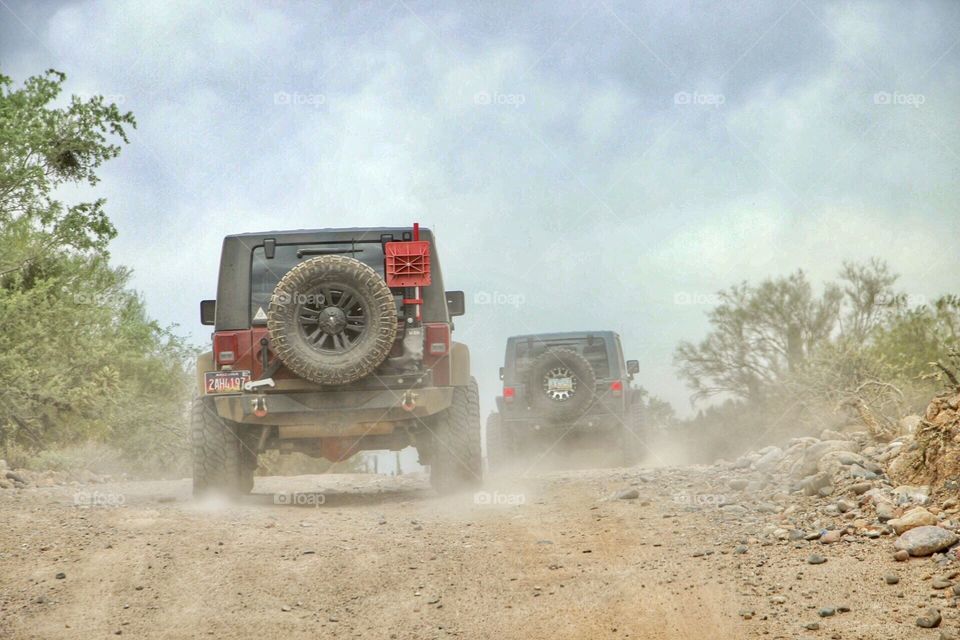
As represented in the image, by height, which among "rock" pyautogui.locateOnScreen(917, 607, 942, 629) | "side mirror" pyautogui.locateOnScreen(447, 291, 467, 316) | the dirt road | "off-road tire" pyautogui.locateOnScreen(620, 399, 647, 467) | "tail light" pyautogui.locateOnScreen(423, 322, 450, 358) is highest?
"side mirror" pyautogui.locateOnScreen(447, 291, 467, 316)

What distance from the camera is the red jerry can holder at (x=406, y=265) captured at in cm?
929


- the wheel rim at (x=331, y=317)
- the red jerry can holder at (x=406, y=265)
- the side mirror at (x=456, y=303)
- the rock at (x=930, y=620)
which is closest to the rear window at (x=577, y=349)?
the side mirror at (x=456, y=303)

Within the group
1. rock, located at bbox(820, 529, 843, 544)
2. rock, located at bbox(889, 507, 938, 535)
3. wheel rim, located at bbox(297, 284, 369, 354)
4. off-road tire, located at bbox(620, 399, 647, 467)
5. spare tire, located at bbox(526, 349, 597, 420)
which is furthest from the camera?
off-road tire, located at bbox(620, 399, 647, 467)

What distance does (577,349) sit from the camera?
49.5 ft

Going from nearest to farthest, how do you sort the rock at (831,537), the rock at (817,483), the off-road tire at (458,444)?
1. the rock at (831,537)
2. the rock at (817,483)
3. the off-road tire at (458,444)

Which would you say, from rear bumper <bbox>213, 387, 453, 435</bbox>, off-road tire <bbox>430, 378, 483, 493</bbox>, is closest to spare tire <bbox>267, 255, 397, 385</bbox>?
rear bumper <bbox>213, 387, 453, 435</bbox>

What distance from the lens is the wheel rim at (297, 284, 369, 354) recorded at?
888cm

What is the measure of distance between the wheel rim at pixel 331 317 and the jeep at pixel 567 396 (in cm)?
589

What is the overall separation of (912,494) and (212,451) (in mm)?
6147

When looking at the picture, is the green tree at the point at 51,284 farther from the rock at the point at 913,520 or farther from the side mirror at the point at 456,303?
the rock at the point at 913,520

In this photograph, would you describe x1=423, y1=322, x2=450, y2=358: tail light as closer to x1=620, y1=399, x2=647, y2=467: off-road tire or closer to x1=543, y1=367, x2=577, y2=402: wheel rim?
x1=543, y1=367, x2=577, y2=402: wheel rim

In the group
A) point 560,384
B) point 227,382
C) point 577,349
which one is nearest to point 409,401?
point 227,382

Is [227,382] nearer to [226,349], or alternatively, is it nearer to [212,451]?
[226,349]

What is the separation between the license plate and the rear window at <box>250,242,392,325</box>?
1.68 ft
